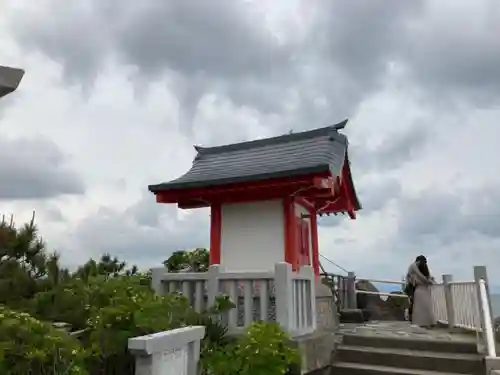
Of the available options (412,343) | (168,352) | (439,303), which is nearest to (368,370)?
(412,343)

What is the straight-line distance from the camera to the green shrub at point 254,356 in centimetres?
469

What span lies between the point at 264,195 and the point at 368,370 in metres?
3.34

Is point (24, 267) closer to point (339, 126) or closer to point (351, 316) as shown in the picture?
point (339, 126)

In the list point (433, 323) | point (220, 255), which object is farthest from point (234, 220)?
point (433, 323)

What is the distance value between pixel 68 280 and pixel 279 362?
2842 millimetres

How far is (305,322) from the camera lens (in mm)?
6590

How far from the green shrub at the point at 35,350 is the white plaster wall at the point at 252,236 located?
5008 mm

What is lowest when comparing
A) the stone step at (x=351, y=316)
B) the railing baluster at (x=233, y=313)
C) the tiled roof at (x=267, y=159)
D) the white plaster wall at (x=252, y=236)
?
Answer: the stone step at (x=351, y=316)

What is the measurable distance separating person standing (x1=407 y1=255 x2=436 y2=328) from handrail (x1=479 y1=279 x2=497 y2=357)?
8.69 feet

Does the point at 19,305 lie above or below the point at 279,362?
above

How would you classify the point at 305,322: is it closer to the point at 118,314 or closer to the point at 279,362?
the point at 279,362

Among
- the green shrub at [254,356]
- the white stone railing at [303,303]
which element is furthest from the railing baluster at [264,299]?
the green shrub at [254,356]

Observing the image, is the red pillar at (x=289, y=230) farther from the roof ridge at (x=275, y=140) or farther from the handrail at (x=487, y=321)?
the handrail at (x=487, y=321)

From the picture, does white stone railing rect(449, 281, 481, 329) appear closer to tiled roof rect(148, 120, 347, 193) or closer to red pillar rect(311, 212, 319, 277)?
red pillar rect(311, 212, 319, 277)
